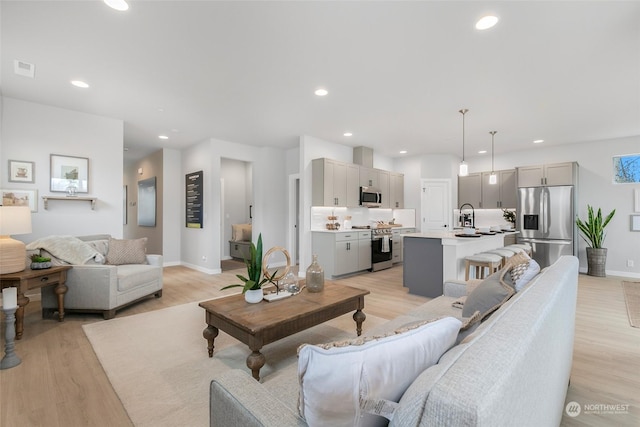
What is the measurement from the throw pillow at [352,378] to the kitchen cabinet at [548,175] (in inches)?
275

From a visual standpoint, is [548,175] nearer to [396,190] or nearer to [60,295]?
[396,190]

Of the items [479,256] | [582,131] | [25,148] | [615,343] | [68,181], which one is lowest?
[615,343]

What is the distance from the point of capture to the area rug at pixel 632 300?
3.31 metres

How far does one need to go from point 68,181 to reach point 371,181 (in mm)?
5464

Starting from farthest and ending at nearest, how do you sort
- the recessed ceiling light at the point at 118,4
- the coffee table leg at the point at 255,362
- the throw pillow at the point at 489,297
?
1. the recessed ceiling light at the point at 118,4
2. the coffee table leg at the point at 255,362
3. the throw pillow at the point at 489,297

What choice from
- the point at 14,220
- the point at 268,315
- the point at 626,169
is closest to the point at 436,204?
the point at 626,169

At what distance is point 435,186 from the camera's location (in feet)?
24.1

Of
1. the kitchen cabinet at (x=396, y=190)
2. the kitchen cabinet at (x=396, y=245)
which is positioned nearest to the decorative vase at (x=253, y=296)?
the kitchen cabinet at (x=396, y=245)

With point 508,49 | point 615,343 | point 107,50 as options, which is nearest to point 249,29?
point 107,50

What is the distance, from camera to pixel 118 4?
2.10 m

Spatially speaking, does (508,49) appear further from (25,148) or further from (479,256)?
(25,148)

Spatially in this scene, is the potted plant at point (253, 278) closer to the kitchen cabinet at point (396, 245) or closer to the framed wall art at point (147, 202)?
the kitchen cabinet at point (396, 245)

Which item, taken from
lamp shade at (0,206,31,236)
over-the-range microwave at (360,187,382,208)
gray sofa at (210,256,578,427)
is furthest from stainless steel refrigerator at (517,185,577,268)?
lamp shade at (0,206,31,236)

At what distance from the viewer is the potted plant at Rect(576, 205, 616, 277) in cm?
545
